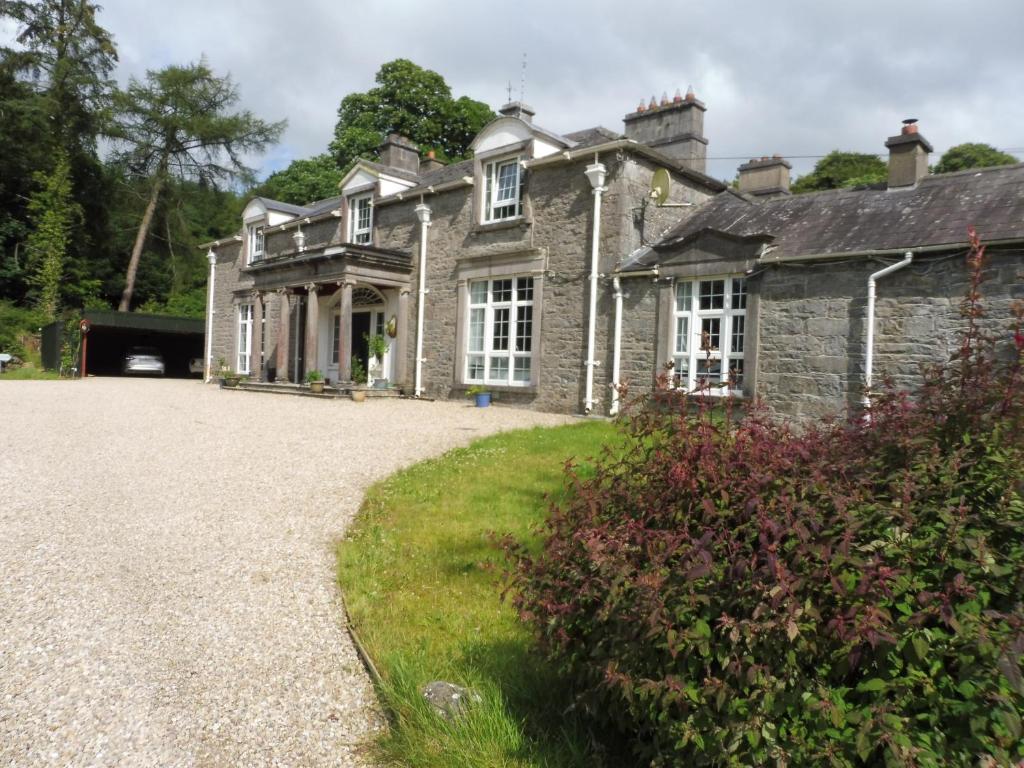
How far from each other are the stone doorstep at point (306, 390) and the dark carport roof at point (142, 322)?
10.1m

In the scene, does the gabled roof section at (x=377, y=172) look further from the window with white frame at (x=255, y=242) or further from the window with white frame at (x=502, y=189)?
the window with white frame at (x=255, y=242)

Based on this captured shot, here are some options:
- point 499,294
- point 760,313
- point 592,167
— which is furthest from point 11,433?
point 760,313

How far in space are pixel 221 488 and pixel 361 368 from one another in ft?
46.2

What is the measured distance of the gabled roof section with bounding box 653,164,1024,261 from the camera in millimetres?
11633

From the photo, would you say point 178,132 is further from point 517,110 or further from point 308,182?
point 517,110

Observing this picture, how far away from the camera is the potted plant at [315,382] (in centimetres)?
2011

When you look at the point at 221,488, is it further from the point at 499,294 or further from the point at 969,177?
the point at 969,177

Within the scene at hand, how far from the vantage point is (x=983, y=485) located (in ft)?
7.61

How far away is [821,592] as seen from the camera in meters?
2.18

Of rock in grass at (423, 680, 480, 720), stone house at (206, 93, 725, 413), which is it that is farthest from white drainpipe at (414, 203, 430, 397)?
rock in grass at (423, 680, 480, 720)

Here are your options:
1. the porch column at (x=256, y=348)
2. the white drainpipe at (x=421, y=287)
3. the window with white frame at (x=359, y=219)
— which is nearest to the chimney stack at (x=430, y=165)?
the window with white frame at (x=359, y=219)

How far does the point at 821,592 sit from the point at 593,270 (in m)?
13.9

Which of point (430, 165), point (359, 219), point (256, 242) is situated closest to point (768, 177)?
point (430, 165)

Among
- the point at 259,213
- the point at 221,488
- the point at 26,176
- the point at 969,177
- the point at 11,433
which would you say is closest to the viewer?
the point at 221,488
